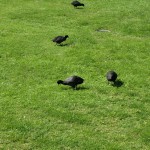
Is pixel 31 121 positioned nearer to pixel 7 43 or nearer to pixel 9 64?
pixel 9 64

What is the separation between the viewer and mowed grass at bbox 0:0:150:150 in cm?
1414

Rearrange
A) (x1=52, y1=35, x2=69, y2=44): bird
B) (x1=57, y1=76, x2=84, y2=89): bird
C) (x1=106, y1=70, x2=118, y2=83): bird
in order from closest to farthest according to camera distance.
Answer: (x1=57, y1=76, x2=84, y2=89): bird → (x1=106, y1=70, x2=118, y2=83): bird → (x1=52, y1=35, x2=69, y2=44): bird

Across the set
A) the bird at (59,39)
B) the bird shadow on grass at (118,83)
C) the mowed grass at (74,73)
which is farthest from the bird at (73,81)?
the bird at (59,39)

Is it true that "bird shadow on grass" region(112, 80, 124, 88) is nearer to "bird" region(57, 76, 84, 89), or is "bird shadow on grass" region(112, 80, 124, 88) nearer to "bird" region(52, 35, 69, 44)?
"bird" region(57, 76, 84, 89)

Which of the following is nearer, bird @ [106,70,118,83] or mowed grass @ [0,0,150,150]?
mowed grass @ [0,0,150,150]

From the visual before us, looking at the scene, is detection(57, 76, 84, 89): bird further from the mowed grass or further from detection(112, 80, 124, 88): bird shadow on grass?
detection(112, 80, 124, 88): bird shadow on grass

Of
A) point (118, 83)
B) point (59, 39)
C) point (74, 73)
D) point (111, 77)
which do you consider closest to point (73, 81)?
point (111, 77)

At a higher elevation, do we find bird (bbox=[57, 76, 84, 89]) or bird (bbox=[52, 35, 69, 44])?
bird (bbox=[57, 76, 84, 89])

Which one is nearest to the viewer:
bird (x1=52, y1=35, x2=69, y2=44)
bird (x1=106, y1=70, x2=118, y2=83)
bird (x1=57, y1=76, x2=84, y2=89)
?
bird (x1=57, y1=76, x2=84, y2=89)

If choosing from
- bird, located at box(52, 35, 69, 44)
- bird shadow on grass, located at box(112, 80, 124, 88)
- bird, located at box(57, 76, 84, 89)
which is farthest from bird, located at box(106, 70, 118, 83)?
bird, located at box(52, 35, 69, 44)

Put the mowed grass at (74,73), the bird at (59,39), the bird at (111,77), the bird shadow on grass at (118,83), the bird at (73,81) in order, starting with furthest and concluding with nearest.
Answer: the bird at (59,39), the bird shadow on grass at (118,83), the bird at (111,77), the bird at (73,81), the mowed grass at (74,73)

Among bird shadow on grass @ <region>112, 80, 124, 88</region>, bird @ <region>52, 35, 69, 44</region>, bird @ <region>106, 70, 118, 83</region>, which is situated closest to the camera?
bird @ <region>106, 70, 118, 83</region>

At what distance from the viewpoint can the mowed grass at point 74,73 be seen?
14.1m

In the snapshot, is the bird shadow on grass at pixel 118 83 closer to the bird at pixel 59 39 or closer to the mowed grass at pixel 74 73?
the mowed grass at pixel 74 73
